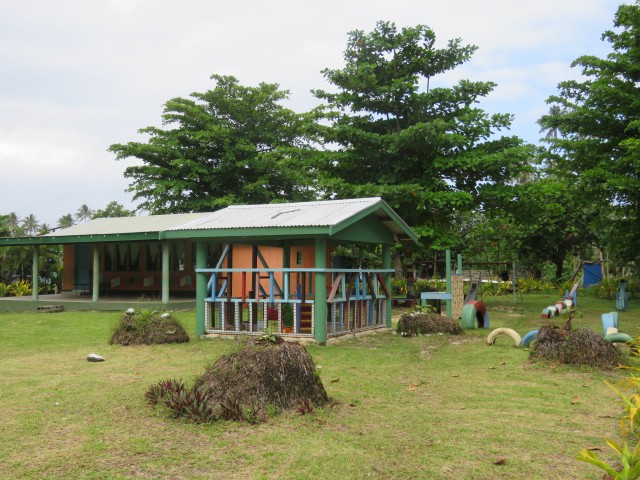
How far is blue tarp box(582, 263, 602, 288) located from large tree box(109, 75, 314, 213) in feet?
55.0

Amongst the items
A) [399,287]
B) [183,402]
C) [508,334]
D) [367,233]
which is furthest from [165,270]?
[183,402]

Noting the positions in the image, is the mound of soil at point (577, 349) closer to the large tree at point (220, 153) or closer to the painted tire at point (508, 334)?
the painted tire at point (508, 334)

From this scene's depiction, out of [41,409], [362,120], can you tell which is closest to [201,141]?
[362,120]

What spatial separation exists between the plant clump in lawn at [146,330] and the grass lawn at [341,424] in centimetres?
129

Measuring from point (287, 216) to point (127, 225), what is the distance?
43.5ft

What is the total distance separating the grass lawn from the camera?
4555 millimetres

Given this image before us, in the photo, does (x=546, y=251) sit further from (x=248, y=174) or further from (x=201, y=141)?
(x=201, y=141)

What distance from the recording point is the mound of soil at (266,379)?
6172 mm

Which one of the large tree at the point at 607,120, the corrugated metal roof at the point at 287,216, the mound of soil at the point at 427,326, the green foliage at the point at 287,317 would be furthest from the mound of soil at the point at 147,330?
the large tree at the point at 607,120

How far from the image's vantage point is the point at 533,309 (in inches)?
833

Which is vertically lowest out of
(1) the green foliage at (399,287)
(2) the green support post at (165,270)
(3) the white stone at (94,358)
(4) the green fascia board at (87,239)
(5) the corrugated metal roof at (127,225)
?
(3) the white stone at (94,358)

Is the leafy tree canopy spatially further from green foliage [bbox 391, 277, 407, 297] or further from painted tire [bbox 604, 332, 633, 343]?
painted tire [bbox 604, 332, 633, 343]

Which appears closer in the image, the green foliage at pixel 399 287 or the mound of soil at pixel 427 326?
the mound of soil at pixel 427 326

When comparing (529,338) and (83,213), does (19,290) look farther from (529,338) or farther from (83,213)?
(83,213)
